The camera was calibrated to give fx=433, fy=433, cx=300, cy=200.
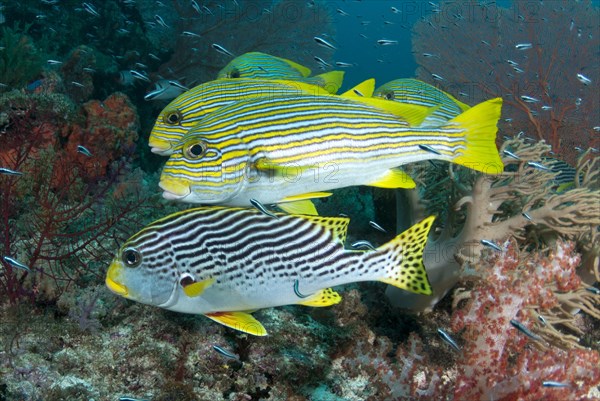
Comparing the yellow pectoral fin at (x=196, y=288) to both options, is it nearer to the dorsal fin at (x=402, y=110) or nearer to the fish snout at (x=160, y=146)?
the fish snout at (x=160, y=146)

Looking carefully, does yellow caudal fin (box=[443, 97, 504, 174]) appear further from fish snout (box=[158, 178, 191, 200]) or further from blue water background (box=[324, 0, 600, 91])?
blue water background (box=[324, 0, 600, 91])

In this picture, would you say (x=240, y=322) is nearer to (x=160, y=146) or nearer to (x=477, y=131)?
(x=160, y=146)

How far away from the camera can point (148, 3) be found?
1248 centimetres

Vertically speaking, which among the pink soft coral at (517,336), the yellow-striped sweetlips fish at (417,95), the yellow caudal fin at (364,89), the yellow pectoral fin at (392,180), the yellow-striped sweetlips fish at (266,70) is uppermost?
the yellow caudal fin at (364,89)

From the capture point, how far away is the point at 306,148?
2973 millimetres

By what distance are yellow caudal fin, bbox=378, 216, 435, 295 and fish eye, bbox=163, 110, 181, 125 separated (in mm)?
1906

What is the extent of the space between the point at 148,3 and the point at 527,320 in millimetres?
12846

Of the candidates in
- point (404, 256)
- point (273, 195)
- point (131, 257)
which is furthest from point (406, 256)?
point (131, 257)

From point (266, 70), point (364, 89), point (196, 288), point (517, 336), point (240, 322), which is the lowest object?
point (517, 336)

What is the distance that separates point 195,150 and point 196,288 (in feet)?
2.87

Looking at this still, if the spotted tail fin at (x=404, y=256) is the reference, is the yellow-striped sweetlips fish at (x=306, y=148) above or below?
above

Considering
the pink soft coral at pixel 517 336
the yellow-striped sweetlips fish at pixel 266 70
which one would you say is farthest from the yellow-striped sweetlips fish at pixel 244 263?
the yellow-striped sweetlips fish at pixel 266 70

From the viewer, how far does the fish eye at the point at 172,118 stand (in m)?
3.49

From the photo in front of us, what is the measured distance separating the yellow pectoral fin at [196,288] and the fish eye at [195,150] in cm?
80
